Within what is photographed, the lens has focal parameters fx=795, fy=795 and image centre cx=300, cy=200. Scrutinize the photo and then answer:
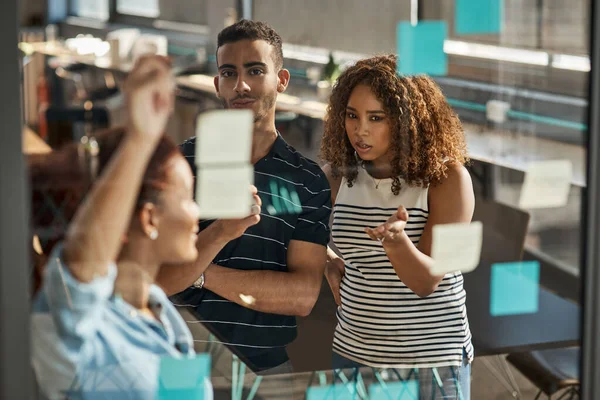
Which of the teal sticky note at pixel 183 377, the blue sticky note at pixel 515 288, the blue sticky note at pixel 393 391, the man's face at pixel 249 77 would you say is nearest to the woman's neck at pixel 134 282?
the teal sticky note at pixel 183 377

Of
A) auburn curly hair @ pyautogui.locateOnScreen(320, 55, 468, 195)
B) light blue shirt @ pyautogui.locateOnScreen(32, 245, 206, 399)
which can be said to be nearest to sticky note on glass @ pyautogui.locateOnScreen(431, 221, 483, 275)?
auburn curly hair @ pyautogui.locateOnScreen(320, 55, 468, 195)

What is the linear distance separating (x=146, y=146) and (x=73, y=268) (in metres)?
0.24

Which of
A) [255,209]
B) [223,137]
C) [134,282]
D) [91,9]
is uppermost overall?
[91,9]

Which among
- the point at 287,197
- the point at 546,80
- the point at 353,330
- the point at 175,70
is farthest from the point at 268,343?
the point at 546,80

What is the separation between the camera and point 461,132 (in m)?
1.66

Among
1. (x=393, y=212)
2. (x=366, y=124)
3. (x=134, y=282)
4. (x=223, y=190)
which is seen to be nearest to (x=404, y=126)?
(x=366, y=124)

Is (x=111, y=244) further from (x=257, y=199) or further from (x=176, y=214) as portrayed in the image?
(x=257, y=199)

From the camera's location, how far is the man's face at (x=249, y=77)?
1441 millimetres

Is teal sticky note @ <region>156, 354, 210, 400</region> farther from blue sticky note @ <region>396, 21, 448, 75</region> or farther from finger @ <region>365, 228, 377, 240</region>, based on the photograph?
blue sticky note @ <region>396, 21, 448, 75</region>

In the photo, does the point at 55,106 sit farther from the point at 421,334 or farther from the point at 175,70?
the point at 421,334

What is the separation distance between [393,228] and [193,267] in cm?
42

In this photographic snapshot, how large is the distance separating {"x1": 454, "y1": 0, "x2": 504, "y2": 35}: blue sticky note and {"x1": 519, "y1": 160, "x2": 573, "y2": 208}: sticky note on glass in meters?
0.32

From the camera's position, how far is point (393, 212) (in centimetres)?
164

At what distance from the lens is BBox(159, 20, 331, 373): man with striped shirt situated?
1.47 m
